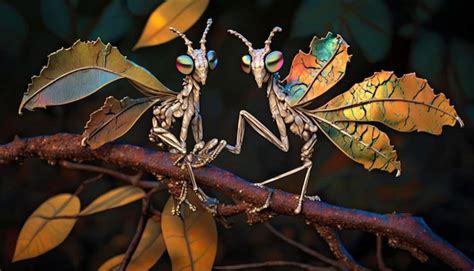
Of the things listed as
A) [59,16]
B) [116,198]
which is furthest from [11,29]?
[116,198]

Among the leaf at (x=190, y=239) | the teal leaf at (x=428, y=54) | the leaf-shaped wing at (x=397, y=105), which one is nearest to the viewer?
the leaf-shaped wing at (x=397, y=105)

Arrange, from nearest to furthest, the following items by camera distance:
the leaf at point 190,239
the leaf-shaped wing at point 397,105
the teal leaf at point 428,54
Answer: the leaf-shaped wing at point 397,105 → the leaf at point 190,239 → the teal leaf at point 428,54

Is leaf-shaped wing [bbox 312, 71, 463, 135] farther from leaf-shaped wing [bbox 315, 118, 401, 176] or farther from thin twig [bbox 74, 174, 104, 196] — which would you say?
thin twig [bbox 74, 174, 104, 196]

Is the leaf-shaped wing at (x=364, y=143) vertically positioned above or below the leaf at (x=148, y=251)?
above

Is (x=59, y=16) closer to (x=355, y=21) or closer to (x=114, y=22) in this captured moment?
(x=114, y=22)

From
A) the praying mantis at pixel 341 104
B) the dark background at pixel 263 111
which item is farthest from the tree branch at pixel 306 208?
the dark background at pixel 263 111

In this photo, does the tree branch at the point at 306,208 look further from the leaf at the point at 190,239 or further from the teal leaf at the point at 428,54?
the teal leaf at the point at 428,54

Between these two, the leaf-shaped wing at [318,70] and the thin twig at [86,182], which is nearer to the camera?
the leaf-shaped wing at [318,70]
